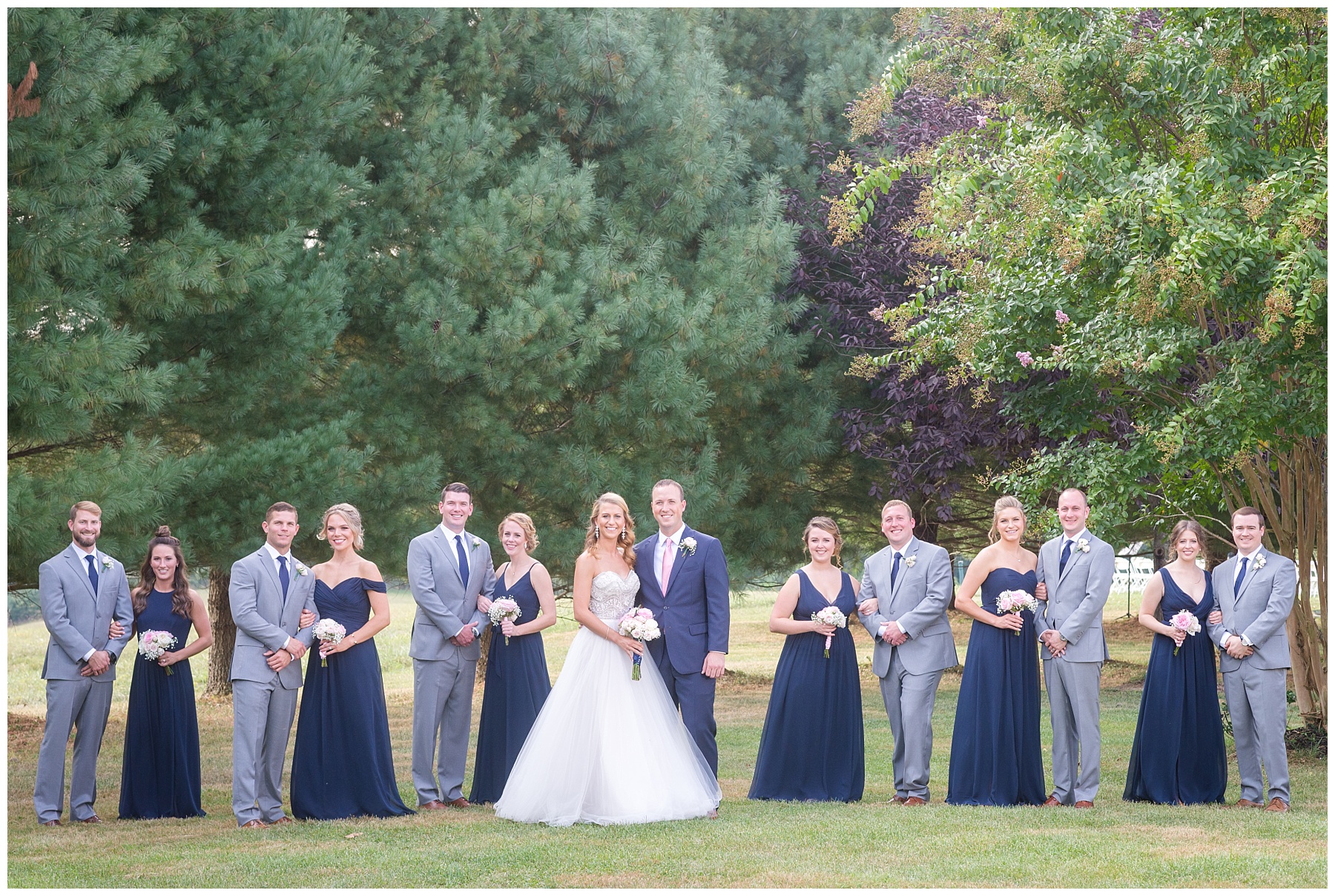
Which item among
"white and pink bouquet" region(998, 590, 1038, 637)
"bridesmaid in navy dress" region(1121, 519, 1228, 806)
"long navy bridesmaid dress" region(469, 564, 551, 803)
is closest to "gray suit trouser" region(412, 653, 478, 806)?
"long navy bridesmaid dress" region(469, 564, 551, 803)

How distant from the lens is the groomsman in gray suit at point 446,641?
8023mm

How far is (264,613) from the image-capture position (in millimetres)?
7586

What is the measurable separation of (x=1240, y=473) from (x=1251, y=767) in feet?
12.1

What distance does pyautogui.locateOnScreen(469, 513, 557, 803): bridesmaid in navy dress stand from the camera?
817cm

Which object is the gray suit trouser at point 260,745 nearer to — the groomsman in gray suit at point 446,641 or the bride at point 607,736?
the groomsman in gray suit at point 446,641

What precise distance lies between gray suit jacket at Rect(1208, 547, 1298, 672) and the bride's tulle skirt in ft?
10.7

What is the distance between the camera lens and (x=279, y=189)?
11961 mm

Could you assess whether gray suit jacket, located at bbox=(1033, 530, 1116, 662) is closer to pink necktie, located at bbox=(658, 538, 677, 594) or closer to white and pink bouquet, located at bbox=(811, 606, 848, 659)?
white and pink bouquet, located at bbox=(811, 606, 848, 659)

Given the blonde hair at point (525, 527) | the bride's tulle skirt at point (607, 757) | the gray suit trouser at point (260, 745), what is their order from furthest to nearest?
the blonde hair at point (525, 527) < the gray suit trouser at point (260, 745) < the bride's tulle skirt at point (607, 757)

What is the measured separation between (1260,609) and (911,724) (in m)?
2.17

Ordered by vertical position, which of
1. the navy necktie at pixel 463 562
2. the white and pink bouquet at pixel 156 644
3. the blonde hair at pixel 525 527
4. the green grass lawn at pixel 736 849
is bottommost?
the green grass lawn at pixel 736 849

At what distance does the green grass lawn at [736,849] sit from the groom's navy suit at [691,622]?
0.60m

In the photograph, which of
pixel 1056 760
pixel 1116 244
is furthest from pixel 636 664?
pixel 1116 244

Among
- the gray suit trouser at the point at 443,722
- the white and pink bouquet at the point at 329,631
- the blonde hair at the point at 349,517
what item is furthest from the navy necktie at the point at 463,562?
the white and pink bouquet at the point at 329,631
